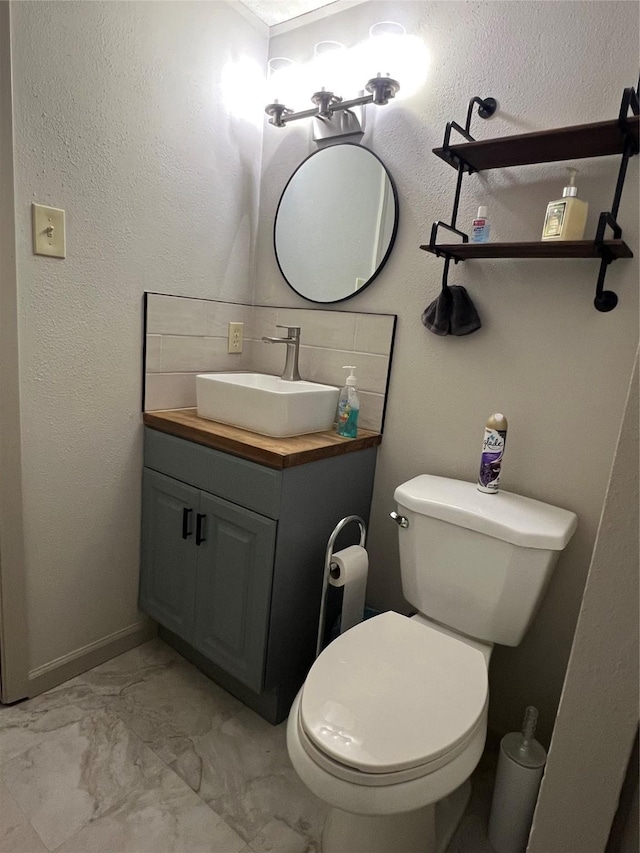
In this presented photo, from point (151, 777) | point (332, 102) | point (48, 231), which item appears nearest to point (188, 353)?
point (48, 231)

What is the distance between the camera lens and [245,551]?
1.36 m

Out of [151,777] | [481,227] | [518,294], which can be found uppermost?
[481,227]

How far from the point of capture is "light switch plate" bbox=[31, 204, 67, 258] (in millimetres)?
1245

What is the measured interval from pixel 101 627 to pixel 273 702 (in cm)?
64

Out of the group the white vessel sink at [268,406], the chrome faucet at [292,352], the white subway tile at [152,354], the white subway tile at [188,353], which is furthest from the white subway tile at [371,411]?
the white subway tile at [152,354]

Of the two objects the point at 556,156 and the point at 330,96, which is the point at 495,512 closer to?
the point at 556,156

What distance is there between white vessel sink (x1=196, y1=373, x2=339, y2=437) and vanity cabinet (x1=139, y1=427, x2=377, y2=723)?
13cm

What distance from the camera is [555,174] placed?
1.23m

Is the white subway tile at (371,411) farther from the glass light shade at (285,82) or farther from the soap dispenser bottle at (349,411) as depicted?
the glass light shade at (285,82)

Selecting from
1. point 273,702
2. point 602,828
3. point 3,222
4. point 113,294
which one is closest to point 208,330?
point 113,294

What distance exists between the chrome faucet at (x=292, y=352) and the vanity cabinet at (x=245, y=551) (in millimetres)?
367

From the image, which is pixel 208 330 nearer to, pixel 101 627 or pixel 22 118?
pixel 22 118

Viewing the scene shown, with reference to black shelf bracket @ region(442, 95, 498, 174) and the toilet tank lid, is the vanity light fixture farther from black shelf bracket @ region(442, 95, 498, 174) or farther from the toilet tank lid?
the toilet tank lid

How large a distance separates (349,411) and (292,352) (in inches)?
12.4
